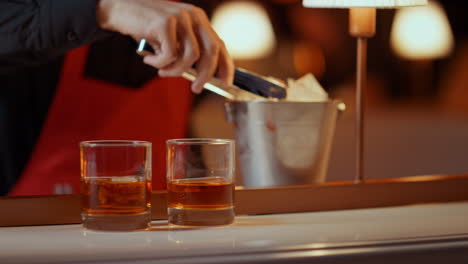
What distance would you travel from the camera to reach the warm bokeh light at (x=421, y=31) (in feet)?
13.1

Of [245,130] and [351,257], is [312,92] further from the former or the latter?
[351,257]

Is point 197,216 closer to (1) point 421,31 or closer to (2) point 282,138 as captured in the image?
(2) point 282,138

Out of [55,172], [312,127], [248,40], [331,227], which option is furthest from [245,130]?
[248,40]

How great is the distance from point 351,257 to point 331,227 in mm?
110

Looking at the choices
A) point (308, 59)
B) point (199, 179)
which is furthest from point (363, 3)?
point (308, 59)

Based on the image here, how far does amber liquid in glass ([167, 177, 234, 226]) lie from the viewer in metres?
0.79

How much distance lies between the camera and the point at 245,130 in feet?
3.22

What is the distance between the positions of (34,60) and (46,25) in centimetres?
22

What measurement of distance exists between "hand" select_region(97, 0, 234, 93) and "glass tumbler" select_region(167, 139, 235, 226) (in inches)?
6.6

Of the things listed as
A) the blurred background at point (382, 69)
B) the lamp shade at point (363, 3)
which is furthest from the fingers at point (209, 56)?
the blurred background at point (382, 69)

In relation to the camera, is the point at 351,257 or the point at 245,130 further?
the point at 245,130

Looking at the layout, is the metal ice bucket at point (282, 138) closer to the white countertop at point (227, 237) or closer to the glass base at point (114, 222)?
the white countertop at point (227, 237)

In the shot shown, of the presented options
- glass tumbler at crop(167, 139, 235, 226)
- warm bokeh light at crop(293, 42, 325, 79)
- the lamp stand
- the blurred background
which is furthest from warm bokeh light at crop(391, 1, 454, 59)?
glass tumbler at crop(167, 139, 235, 226)

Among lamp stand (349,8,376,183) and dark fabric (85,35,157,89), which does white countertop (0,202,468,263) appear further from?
dark fabric (85,35,157,89)
